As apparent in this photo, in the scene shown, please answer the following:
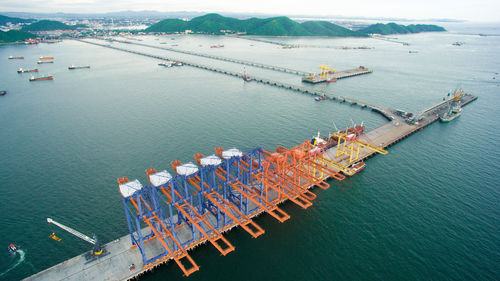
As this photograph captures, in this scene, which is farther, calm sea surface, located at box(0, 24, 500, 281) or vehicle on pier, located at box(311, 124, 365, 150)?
vehicle on pier, located at box(311, 124, 365, 150)

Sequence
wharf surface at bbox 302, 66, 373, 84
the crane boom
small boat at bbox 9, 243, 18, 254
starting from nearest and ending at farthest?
small boat at bbox 9, 243, 18, 254 < the crane boom < wharf surface at bbox 302, 66, 373, 84

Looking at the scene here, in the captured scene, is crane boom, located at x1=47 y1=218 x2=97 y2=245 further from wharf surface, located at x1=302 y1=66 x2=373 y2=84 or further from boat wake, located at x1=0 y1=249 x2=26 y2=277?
wharf surface, located at x1=302 y1=66 x2=373 y2=84

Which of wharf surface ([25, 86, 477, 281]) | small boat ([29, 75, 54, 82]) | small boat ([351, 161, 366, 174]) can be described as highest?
small boat ([29, 75, 54, 82])

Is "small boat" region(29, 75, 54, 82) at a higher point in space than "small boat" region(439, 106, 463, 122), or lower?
higher

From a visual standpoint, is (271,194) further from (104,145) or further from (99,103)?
(99,103)

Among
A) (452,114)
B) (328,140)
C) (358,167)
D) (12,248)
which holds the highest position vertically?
(452,114)

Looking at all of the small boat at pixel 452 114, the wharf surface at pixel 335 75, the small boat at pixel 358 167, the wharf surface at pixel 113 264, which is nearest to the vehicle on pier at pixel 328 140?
the small boat at pixel 358 167

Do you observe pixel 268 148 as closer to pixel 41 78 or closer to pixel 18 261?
pixel 18 261

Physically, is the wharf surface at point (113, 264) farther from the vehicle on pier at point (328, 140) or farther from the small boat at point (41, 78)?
the small boat at point (41, 78)

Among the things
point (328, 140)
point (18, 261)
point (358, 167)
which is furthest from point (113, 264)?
point (328, 140)

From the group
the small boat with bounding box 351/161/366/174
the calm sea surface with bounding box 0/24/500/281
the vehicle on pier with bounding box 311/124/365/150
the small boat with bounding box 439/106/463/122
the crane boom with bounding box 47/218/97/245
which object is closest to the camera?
the calm sea surface with bounding box 0/24/500/281

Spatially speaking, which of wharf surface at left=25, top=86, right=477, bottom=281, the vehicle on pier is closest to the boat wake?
wharf surface at left=25, top=86, right=477, bottom=281
